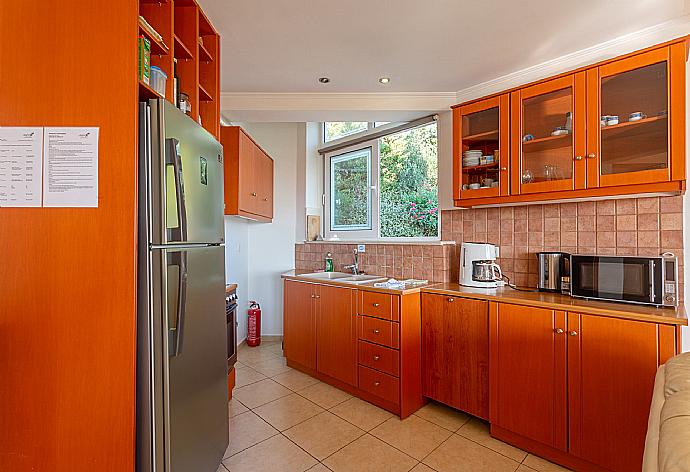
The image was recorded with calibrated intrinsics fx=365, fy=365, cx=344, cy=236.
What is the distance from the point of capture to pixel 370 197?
3754mm

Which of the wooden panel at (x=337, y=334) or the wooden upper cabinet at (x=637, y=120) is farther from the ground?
the wooden upper cabinet at (x=637, y=120)

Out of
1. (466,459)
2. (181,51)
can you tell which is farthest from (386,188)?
(466,459)

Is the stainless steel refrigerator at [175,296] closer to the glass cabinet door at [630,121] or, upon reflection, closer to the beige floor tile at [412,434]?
the beige floor tile at [412,434]

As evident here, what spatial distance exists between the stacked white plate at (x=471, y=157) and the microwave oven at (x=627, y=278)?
910mm

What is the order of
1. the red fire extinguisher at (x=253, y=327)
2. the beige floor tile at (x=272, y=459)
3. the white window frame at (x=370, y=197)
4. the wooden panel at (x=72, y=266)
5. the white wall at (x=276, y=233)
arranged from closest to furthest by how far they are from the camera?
the wooden panel at (x=72, y=266)
the beige floor tile at (x=272, y=459)
the white window frame at (x=370, y=197)
the red fire extinguisher at (x=253, y=327)
the white wall at (x=276, y=233)

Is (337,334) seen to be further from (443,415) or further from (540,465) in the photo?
(540,465)

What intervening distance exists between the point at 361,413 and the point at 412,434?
41 centimetres

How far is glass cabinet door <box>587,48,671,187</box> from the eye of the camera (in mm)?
1860

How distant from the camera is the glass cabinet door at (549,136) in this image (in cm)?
212

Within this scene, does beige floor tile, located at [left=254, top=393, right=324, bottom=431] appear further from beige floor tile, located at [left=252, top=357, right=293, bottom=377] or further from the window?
the window

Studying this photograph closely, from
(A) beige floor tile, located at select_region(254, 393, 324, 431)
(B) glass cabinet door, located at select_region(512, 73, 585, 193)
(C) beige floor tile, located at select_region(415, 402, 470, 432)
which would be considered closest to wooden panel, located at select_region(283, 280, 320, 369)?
(A) beige floor tile, located at select_region(254, 393, 324, 431)

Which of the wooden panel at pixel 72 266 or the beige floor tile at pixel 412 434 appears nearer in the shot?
the wooden panel at pixel 72 266

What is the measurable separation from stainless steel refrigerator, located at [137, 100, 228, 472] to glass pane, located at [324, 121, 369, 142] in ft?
7.91

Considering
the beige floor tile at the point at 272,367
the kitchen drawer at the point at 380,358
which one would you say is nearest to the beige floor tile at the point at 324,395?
the kitchen drawer at the point at 380,358
